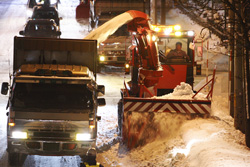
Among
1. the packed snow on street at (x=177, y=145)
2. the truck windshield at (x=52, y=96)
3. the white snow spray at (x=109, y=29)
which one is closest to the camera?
the packed snow on street at (x=177, y=145)

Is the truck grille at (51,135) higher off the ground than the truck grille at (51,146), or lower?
higher

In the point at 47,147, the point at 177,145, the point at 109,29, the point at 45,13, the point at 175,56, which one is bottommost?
the point at 177,145

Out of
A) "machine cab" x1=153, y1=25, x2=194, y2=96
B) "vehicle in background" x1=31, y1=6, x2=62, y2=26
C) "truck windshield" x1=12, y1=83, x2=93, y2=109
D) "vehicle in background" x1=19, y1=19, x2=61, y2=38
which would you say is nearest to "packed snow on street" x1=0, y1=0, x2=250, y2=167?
"truck windshield" x1=12, y1=83, x2=93, y2=109

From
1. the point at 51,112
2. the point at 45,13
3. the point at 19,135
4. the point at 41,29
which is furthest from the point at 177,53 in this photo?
the point at 45,13

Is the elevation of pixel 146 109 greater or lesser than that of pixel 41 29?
lesser

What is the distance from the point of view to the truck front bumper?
8.98 meters

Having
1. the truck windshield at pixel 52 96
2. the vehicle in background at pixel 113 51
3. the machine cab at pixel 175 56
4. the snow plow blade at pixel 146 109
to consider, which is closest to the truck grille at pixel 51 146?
the truck windshield at pixel 52 96

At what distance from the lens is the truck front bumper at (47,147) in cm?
898

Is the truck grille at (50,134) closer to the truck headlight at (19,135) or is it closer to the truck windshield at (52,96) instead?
the truck headlight at (19,135)

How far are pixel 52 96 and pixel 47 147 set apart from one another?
3.44ft

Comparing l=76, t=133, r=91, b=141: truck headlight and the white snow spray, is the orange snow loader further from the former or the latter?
l=76, t=133, r=91, b=141: truck headlight

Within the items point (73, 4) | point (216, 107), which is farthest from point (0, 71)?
point (73, 4)

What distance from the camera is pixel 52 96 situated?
9.32 meters

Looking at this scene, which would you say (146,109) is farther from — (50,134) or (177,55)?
(177,55)
